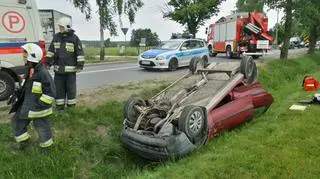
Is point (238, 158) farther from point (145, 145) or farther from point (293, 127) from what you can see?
point (293, 127)

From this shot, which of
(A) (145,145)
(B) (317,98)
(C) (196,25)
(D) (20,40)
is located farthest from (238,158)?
(C) (196,25)

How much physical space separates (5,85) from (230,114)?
4972mm

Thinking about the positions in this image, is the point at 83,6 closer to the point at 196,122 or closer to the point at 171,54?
the point at 171,54

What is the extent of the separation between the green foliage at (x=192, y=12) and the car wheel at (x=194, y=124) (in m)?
35.2

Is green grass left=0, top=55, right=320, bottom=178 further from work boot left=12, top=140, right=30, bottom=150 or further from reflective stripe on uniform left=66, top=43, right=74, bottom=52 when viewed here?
reflective stripe on uniform left=66, top=43, right=74, bottom=52

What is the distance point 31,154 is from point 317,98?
21.2 ft

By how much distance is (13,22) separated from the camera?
8.91 m

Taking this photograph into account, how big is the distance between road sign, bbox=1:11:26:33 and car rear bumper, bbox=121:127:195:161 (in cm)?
416

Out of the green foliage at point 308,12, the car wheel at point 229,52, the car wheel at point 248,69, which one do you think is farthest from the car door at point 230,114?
the car wheel at point 229,52

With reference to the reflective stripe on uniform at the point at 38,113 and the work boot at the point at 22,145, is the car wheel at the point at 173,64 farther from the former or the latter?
the reflective stripe on uniform at the point at 38,113

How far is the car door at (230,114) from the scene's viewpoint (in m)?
7.03

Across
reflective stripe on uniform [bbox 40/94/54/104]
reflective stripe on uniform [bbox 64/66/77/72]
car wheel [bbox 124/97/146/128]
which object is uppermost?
reflective stripe on uniform [bbox 64/66/77/72]

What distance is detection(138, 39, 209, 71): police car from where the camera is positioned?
54.9ft

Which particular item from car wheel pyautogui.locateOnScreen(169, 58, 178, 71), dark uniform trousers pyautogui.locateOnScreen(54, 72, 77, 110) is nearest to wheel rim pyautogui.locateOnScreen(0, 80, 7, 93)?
dark uniform trousers pyautogui.locateOnScreen(54, 72, 77, 110)
